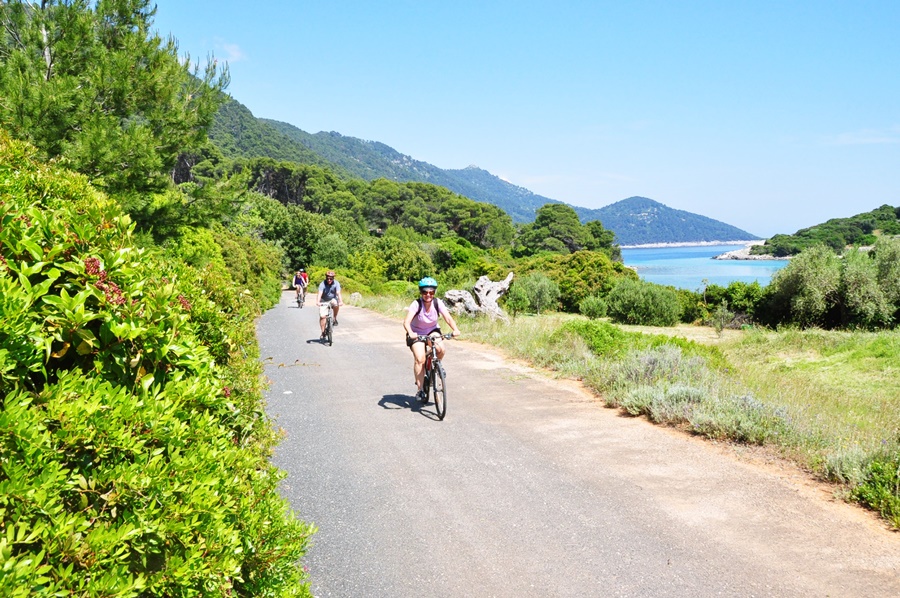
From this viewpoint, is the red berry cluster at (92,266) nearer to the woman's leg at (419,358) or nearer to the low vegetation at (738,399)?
the low vegetation at (738,399)

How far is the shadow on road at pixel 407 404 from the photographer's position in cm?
827

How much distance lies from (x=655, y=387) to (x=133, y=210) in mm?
12164

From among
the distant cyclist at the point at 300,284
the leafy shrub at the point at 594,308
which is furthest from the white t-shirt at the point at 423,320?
the leafy shrub at the point at 594,308

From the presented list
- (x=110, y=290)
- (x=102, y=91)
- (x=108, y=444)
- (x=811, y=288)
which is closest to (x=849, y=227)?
(x=811, y=288)

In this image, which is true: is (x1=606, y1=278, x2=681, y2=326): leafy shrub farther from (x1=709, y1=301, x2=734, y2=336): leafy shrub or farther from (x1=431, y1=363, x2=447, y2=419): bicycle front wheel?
(x1=431, y1=363, x2=447, y2=419): bicycle front wheel

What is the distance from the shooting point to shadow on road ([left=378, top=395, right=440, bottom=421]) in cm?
827

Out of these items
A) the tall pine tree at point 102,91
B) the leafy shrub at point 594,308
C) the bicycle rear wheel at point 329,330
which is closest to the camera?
the tall pine tree at point 102,91

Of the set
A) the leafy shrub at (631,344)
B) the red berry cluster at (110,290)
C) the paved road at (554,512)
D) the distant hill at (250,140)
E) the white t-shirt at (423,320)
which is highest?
the distant hill at (250,140)

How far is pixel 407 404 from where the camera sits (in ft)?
28.8

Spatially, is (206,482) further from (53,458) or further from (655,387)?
(655,387)

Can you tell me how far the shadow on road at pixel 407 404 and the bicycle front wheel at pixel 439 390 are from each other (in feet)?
0.53

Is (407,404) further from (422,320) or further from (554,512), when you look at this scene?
(554,512)

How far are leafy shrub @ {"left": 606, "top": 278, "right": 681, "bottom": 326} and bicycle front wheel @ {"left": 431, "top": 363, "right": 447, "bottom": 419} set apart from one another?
31.4 meters

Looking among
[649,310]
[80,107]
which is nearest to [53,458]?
[80,107]
